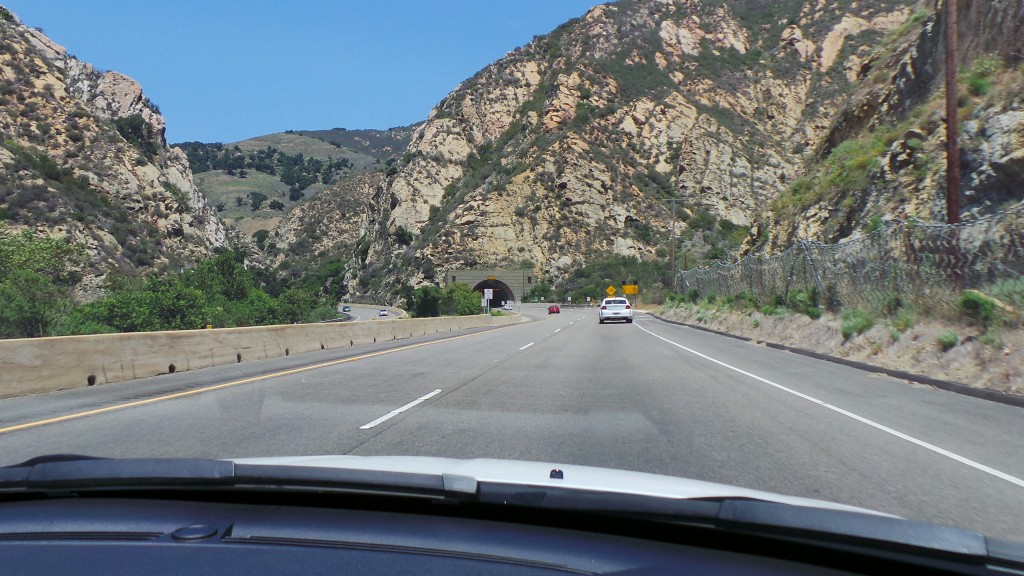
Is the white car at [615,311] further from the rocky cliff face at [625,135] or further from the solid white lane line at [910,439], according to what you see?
the rocky cliff face at [625,135]

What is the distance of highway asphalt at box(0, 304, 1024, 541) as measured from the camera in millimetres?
6387

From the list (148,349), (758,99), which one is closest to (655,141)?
(758,99)

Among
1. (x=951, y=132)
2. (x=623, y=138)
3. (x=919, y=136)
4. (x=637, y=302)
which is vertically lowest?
(x=637, y=302)

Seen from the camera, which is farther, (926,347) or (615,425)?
(926,347)

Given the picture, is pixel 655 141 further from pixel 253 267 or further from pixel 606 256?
pixel 253 267

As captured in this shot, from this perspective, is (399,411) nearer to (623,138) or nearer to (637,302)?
(637,302)

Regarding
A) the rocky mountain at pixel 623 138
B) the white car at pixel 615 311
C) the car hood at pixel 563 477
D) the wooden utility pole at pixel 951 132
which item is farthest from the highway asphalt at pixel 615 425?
the rocky mountain at pixel 623 138

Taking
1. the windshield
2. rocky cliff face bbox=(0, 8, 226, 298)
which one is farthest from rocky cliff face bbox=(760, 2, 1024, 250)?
rocky cliff face bbox=(0, 8, 226, 298)

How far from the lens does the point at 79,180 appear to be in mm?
68500

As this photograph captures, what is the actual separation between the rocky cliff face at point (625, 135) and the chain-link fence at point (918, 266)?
236 feet

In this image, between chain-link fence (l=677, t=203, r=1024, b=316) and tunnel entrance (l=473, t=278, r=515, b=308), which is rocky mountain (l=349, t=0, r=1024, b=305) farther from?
chain-link fence (l=677, t=203, r=1024, b=316)

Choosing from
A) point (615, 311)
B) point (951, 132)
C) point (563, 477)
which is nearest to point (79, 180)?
point (615, 311)

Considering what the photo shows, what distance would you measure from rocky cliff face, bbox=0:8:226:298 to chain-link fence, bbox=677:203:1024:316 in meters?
54.4

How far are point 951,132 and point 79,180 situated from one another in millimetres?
72359
